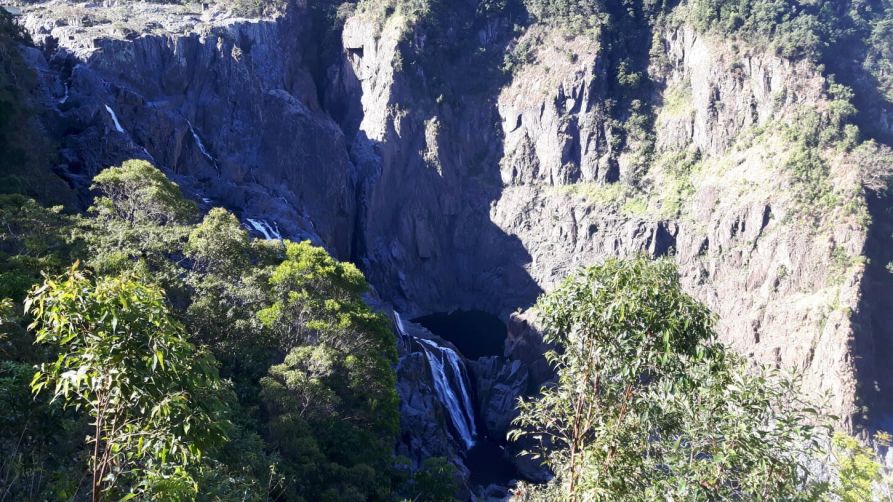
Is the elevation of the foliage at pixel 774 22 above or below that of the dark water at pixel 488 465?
above

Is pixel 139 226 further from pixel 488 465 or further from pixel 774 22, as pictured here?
pixel 774 22

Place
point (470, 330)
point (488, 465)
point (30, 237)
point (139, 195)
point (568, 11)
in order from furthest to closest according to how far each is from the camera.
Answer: point (568, 11), point (470, 330), point (488, 465), point (139, 195), point (30, 237)

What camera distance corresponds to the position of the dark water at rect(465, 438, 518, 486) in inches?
1514

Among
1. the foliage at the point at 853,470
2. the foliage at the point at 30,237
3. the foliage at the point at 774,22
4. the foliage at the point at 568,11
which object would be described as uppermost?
the foliage at the point at 568,11

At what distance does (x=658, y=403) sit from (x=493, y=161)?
200 ft

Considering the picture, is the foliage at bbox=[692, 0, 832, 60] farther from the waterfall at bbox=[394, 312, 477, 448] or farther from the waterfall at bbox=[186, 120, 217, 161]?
the waterfall at bbox=[186, 120, 217, 161]

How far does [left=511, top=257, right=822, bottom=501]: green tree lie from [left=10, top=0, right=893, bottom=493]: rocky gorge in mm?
21134

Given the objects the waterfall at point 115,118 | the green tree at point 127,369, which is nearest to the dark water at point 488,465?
the waterfall at point 115,118

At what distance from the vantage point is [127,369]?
672cm

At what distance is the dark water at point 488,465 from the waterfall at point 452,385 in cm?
70

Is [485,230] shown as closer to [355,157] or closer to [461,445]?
[355,157]

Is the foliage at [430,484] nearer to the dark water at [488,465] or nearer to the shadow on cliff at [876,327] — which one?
the dark water at [488,465]

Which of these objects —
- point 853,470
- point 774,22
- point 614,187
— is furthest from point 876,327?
point 853,470

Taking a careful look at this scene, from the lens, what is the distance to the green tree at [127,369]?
259 inches
